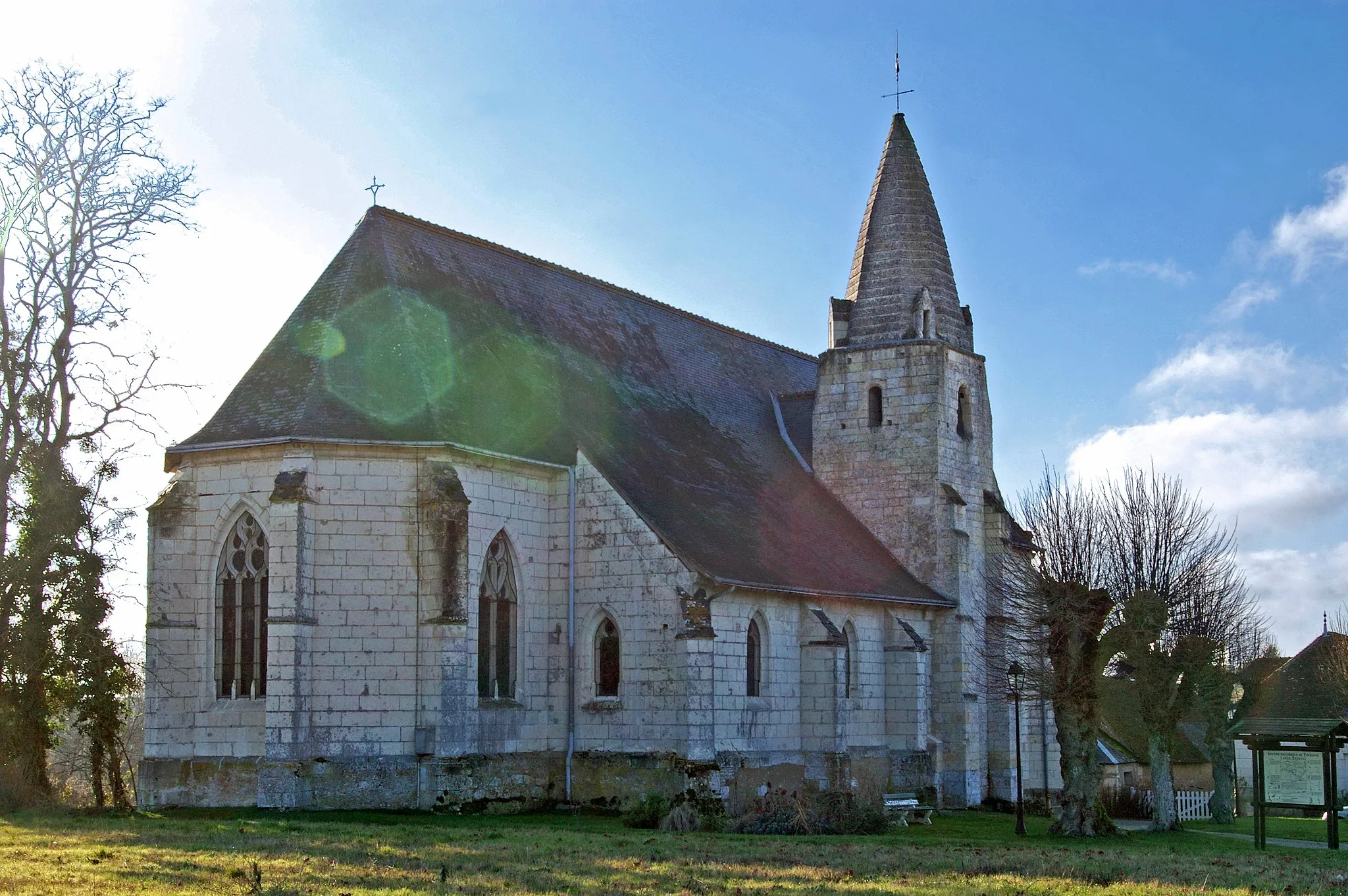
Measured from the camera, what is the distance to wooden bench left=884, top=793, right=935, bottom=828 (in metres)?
27.0

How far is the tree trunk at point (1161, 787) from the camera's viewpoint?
29.6 metres

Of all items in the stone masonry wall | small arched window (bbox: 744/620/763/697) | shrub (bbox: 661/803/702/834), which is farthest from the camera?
small arched window (bbox: 744/620/763/697)

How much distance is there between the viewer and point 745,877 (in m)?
15.2

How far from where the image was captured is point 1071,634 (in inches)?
1026

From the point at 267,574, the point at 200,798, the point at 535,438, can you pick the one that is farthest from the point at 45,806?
the point at 535,438

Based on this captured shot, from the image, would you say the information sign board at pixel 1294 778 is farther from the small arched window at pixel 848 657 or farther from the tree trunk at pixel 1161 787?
the small arched window at pixel 848 657

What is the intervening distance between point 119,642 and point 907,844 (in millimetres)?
14829

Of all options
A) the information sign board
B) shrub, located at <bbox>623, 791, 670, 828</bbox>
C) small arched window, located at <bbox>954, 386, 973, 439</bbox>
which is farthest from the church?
the information sign board

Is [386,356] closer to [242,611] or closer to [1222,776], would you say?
[242,611]

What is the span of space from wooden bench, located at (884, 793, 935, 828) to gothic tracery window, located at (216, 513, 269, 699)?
11730 mm

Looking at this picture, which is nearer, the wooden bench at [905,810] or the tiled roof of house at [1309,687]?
the wooden bench at [905,810]

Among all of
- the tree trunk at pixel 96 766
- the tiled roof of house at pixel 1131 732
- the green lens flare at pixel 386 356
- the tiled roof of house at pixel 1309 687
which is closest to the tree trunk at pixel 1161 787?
the green lens flare at pixel 386 356

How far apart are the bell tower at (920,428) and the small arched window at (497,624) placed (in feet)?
40.5

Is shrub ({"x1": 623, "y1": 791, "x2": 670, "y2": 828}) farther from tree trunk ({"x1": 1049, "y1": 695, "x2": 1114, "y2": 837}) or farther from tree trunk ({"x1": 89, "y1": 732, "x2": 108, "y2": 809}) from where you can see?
tree trunk ({"x1": 89, "y1": 732, "x2": 108, "y2": 809})
